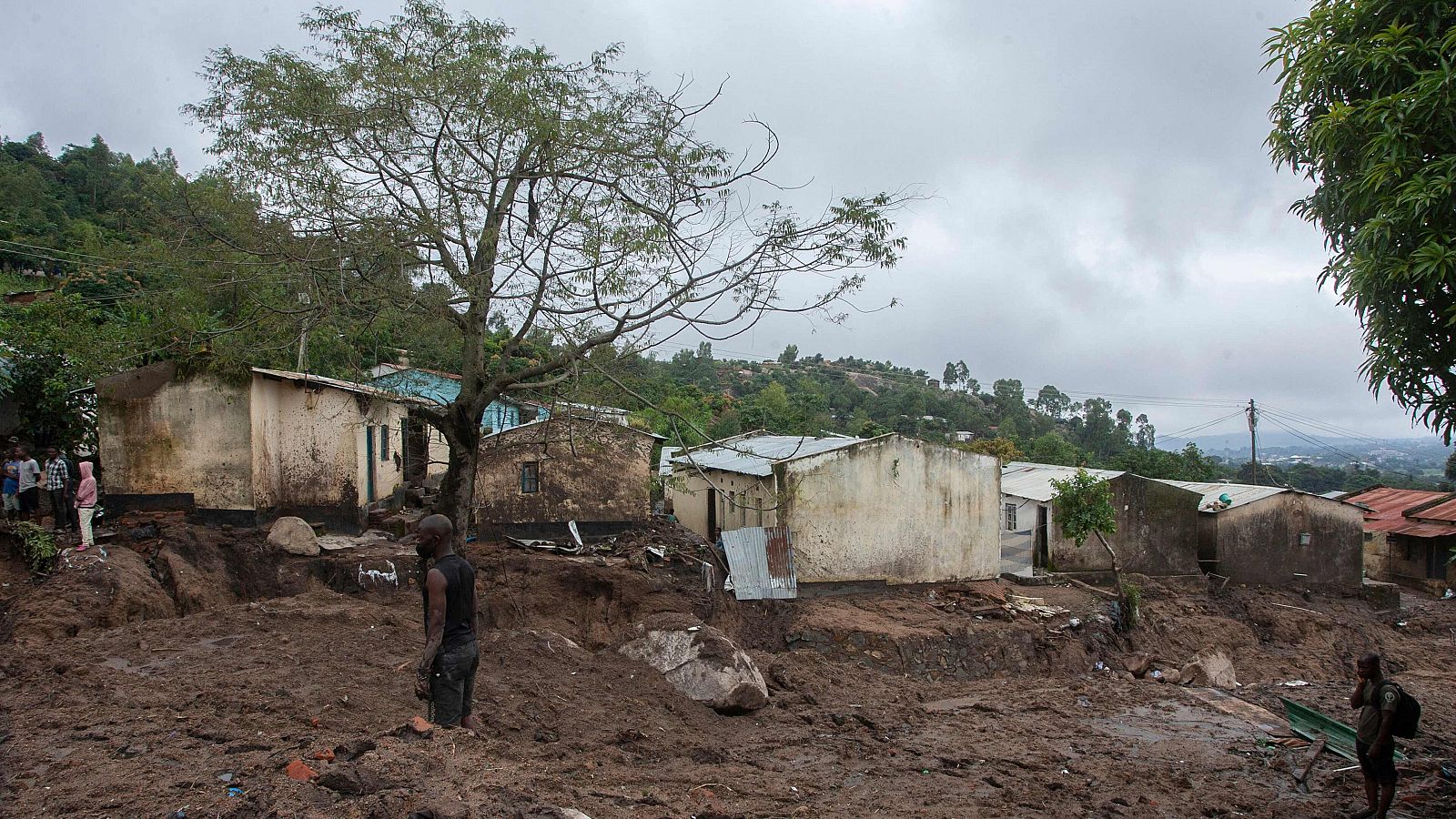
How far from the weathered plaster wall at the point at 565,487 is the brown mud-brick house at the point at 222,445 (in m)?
2.67

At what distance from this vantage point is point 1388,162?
627 centimetres

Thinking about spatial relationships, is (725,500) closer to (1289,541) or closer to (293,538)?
(293,538)

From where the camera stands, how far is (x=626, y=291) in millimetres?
10219

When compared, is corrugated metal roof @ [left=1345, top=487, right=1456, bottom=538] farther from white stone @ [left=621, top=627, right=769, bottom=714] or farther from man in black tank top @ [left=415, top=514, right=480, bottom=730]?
man in black tank top @ [left=415, top=514, right=480, bottom=730]

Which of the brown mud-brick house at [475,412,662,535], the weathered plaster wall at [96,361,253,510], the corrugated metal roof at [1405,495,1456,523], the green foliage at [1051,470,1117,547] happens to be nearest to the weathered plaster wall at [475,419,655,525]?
the brown mud-brick house at [475,412,662,535]

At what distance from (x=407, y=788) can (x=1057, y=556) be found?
20.0 metres

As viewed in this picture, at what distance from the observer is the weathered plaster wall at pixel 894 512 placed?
1673cm

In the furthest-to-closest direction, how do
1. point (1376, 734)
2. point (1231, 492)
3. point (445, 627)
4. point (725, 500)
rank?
1. point (1231, 492)
2. point (725, 500)
3. point (1376, 734)
4. point (445, 627)

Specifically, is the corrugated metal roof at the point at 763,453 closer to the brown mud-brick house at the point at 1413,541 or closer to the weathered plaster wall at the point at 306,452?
the weathered plaster wall at the point at 306,452

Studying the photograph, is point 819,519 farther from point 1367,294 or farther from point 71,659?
point 71,659

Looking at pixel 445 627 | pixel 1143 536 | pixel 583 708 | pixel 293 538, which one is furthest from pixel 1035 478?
pixel 445 627

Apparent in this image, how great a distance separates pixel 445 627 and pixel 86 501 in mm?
9078

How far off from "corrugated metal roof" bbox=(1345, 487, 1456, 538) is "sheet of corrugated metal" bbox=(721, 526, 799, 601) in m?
18.8

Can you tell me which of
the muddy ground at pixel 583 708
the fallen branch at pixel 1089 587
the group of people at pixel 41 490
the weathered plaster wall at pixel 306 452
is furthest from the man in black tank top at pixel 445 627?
the fallen branch at pixel 1089 587
